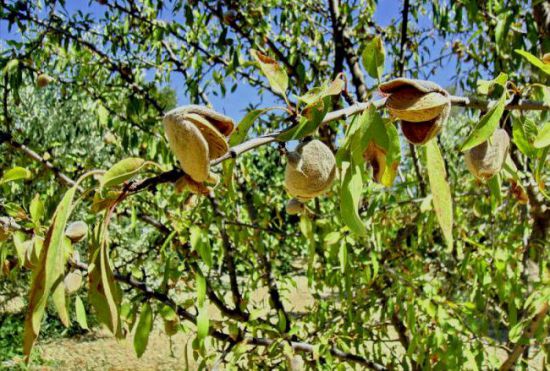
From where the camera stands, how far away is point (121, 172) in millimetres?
568

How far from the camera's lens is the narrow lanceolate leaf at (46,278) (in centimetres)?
47

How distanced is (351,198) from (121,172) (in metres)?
0.31

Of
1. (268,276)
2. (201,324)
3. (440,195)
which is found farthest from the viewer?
(268,276)

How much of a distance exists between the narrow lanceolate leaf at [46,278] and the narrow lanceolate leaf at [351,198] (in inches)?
13.9

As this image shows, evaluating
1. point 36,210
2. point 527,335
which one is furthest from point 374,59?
point 527,335

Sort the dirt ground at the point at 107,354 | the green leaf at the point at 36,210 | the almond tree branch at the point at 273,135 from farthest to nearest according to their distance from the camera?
the dirt ground at the point at 107,354, the green leaf at the point at 36,210, the almond tree branch at the point at 273,135

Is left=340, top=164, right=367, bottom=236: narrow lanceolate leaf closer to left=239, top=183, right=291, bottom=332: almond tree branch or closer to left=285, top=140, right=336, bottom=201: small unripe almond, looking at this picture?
left=285, top=140, right=336, bottom=201: small unripe almond

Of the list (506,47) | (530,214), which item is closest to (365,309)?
(530,214)

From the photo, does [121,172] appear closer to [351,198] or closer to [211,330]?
[351,198]

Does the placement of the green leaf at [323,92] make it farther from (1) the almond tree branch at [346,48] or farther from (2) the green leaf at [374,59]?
(1) the almond tree branch at [346,48]

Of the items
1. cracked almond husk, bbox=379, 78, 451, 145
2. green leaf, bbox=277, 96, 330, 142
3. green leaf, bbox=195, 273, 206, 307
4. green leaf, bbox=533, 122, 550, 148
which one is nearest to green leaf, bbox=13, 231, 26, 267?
green leaf, bbox=195, 273, 206, 307

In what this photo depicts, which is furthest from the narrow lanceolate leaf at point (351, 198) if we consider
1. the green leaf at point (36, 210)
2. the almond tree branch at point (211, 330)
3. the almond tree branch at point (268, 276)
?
the almond tree branch at point (268, 276)

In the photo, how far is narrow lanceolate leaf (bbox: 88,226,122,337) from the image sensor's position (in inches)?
21.3

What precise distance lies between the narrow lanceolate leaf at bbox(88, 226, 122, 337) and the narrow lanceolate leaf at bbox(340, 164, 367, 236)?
1.01 feet
